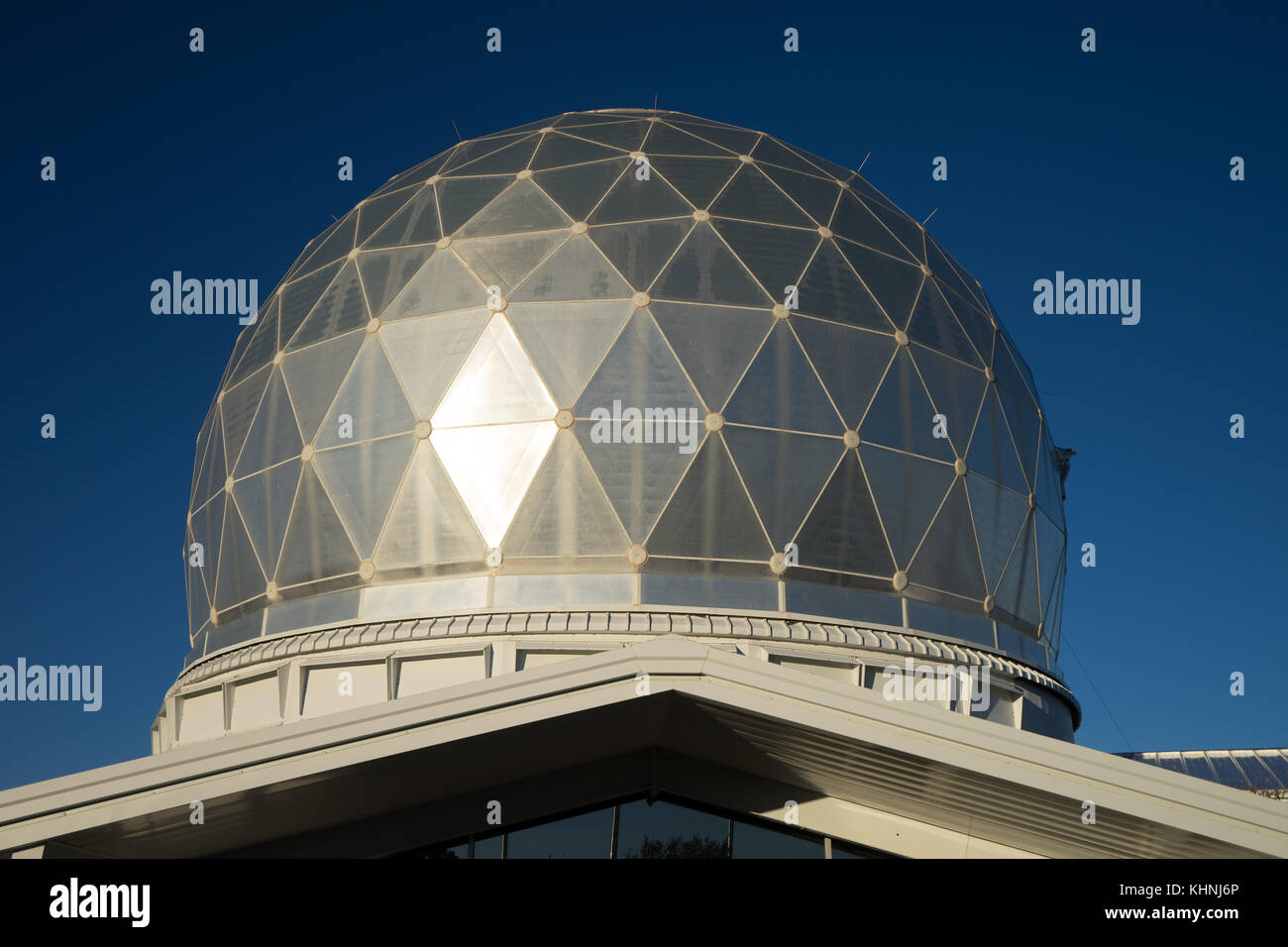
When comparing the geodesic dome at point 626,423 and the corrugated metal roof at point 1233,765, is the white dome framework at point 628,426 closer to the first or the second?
the geodesic dome at point 626,423

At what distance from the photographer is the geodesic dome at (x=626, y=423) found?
15781 millimetres

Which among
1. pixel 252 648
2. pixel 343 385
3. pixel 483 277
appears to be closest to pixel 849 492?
pixel 483 277

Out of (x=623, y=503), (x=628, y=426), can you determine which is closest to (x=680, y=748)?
(x=623, y=503)

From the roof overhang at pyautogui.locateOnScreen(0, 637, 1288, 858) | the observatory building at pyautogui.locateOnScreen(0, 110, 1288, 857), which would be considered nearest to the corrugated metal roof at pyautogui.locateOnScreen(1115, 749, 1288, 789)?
the observatory building at pyautogui.locateOnScreen(0, 110, 1288, 857)

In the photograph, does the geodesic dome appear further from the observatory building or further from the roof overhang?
the roof overhang

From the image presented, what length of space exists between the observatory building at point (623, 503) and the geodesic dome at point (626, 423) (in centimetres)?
5

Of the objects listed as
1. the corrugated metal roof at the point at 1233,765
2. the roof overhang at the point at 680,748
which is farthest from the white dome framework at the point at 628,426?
the corrugated metal roof at the point at 1233,765

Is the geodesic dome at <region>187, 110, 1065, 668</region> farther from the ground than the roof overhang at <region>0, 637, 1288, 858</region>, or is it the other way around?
the geodesic dome at <region>187, 110, 1065, 668</region>

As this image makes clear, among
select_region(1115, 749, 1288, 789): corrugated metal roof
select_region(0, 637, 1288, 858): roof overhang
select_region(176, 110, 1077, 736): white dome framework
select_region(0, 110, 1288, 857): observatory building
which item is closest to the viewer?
select_region(0, 637, 1288, 858): roof overhang

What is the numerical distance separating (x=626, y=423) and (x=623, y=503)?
108 cm

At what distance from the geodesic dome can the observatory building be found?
47 mm

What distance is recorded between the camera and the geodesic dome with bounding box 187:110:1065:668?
1578 centimetres

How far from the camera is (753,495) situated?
15.9m
